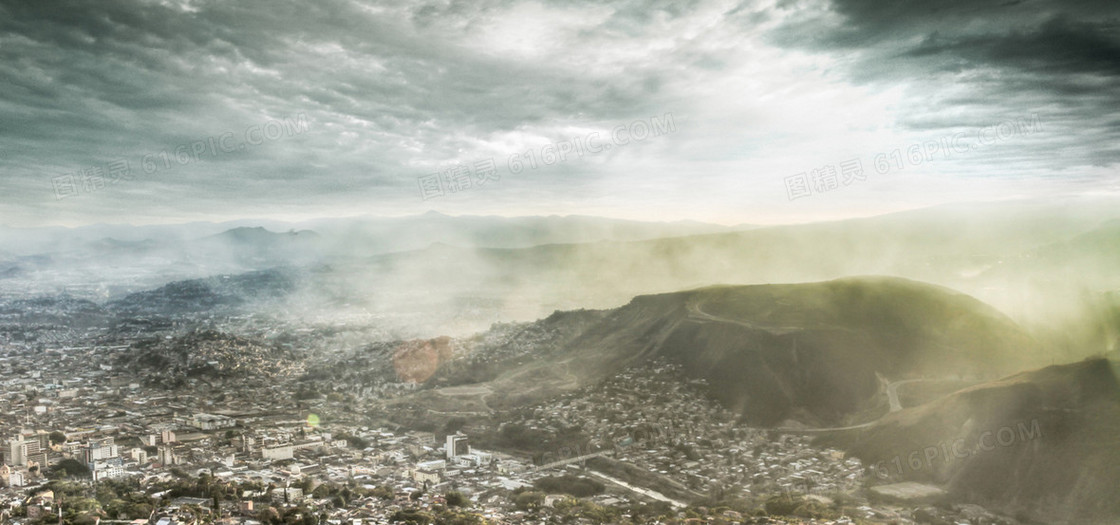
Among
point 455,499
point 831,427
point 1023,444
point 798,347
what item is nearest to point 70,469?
point 455,499

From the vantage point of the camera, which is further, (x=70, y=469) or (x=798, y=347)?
(x=798, y=347)

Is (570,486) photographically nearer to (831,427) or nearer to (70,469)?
(831,427)

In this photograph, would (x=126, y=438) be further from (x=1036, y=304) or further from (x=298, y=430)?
(x=1036, y=304)

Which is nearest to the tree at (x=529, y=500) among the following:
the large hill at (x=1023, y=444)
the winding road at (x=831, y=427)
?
the large hill at (x=1023, y=444)

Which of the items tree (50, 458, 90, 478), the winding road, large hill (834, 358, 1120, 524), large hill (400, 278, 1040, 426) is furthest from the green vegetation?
tree (50, 458, 90, 478)

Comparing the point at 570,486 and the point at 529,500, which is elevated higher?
the point at 529,500

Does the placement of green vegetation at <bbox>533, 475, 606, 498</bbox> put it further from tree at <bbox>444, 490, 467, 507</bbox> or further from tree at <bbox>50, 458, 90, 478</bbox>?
tree at <bbox>50, 458, 90, 478</bbox>

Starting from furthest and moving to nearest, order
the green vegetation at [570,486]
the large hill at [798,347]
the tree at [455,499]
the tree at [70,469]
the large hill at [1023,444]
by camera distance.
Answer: the large hill at [798,347] → the tree at [70,469] → the green vegetation at [570,486] → the tree at [455,499] → the large hill at [1023,444]

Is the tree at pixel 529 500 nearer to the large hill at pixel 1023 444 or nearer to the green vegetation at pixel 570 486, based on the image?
the green vegetation at pixel 570 486

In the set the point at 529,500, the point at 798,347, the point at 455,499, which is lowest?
the point at 529,500

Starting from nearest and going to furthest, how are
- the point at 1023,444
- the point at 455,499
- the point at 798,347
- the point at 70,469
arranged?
the point at 455,499 < the point at 1023,444 < the point at 70,469 < the point at 798,347

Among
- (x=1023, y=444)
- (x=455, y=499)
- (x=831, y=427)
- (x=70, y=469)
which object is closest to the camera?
(x=455, y=499)
